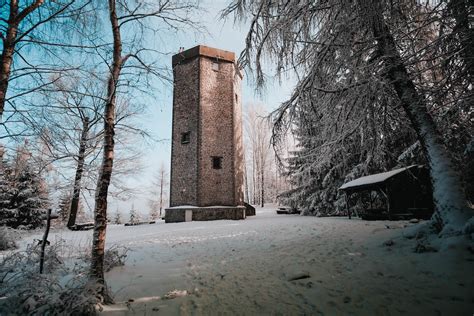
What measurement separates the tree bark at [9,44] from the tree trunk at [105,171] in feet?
4.76

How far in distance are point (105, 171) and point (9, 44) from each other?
8.86ft

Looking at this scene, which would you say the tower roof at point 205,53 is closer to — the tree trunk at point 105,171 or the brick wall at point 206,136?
the brick wall at point 206,136

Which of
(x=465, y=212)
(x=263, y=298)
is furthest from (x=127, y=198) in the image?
(x=465, y=212)

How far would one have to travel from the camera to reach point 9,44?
12.5 ft

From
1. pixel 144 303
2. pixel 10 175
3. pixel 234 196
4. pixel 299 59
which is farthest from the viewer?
pixel 234 196

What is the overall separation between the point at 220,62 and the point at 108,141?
15.7 meters

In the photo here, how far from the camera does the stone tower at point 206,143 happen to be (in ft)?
50.2

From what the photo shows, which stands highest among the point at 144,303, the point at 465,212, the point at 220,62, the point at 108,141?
the point at 220,62

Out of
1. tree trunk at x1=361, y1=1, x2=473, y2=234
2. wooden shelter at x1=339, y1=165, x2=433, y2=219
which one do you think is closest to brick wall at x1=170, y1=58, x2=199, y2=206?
wooden shelter at x1=339, y1=165, x2=433, y2=219

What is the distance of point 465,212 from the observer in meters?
4.53

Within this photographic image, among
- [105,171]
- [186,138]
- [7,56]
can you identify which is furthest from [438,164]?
[186,138]

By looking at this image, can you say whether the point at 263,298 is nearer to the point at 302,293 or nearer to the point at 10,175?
the point at 302,293

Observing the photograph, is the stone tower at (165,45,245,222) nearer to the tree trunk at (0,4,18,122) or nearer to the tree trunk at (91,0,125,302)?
the tree trunk at (91,0,125,302)

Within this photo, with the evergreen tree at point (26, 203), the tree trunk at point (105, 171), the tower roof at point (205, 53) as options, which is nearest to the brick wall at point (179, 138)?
the tower roof at point (205, 53)
